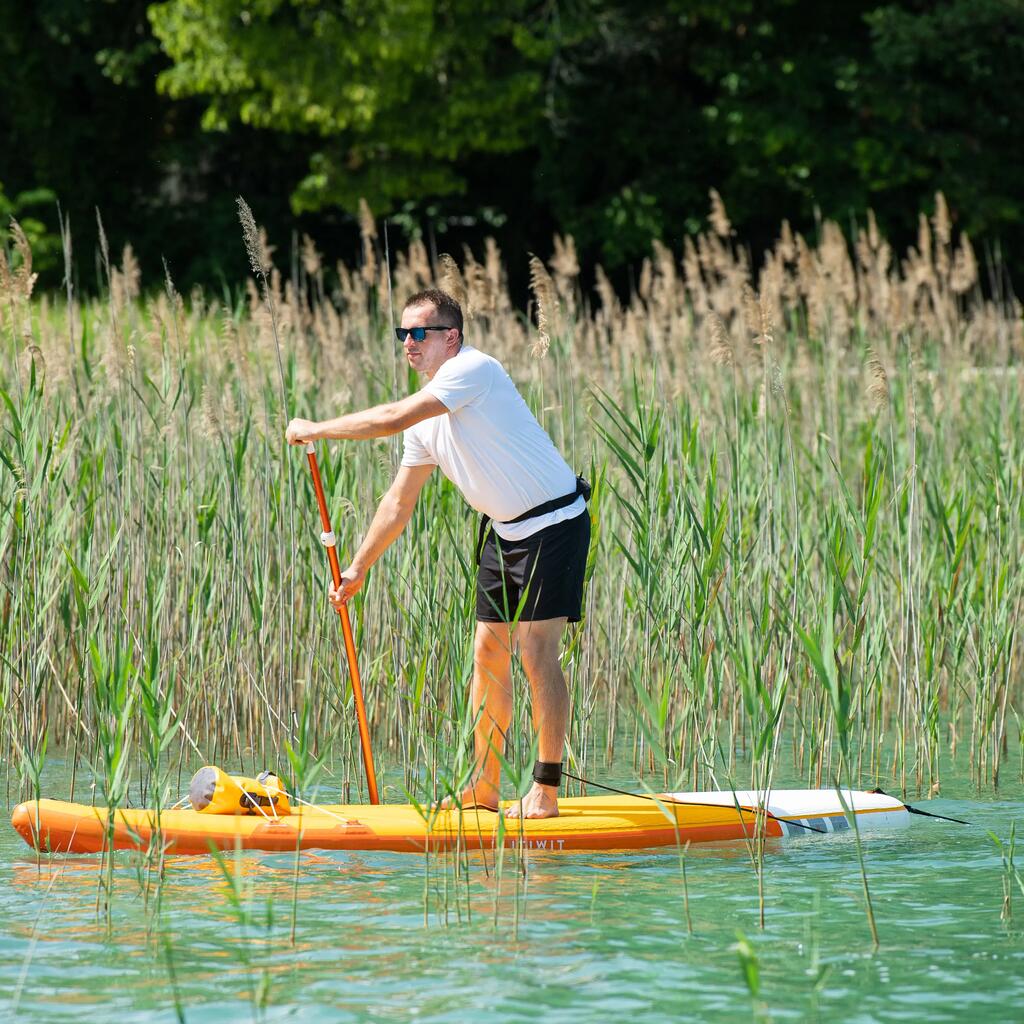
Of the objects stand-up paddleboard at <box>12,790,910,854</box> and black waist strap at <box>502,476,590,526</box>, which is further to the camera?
black waist strap at <box>502,476,590,526</box>

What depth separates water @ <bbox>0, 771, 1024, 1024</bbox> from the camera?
3.59m

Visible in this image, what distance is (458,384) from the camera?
493 centimetres

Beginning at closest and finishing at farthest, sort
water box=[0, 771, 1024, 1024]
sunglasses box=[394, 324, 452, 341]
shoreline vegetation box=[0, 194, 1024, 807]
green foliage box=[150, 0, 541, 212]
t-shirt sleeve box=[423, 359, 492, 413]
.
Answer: water box=[0, 771, 1024, 1024] → t-shirt sleeve box=[423, 359, 492, 413] → sunglasses box=[394, 324, 452, 341] → shoreline vegetation box=[0, 194, 1024, 807] → green foliage box=[150, 0, 541, 212]

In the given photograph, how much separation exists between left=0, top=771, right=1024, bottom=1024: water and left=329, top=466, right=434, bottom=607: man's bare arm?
821mm

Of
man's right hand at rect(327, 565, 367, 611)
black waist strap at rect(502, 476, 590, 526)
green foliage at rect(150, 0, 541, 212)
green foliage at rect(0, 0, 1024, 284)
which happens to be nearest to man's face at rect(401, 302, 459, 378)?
black waist strap at rect(502, 476, 590, 526)

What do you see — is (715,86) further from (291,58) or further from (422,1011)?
(422,1011)

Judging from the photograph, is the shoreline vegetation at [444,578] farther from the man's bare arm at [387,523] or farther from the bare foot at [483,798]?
the man's bare arm at [387,523]

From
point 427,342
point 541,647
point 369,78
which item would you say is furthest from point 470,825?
point 369,78

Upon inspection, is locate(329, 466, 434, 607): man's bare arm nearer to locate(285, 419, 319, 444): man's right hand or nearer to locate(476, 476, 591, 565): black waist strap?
locate(476, 476, 591, 565): black waist strap

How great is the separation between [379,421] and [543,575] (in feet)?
2.18

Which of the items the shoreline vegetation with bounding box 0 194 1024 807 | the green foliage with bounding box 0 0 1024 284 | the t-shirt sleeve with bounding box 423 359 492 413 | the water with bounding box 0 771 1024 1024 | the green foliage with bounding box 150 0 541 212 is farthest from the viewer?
the green foliage with bounding box 0 0 1024 284

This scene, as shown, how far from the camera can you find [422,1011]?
11.6 ft

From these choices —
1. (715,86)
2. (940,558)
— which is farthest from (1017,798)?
(715,86)

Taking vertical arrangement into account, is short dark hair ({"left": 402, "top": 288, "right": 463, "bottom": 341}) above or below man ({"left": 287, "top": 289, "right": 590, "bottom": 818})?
above
